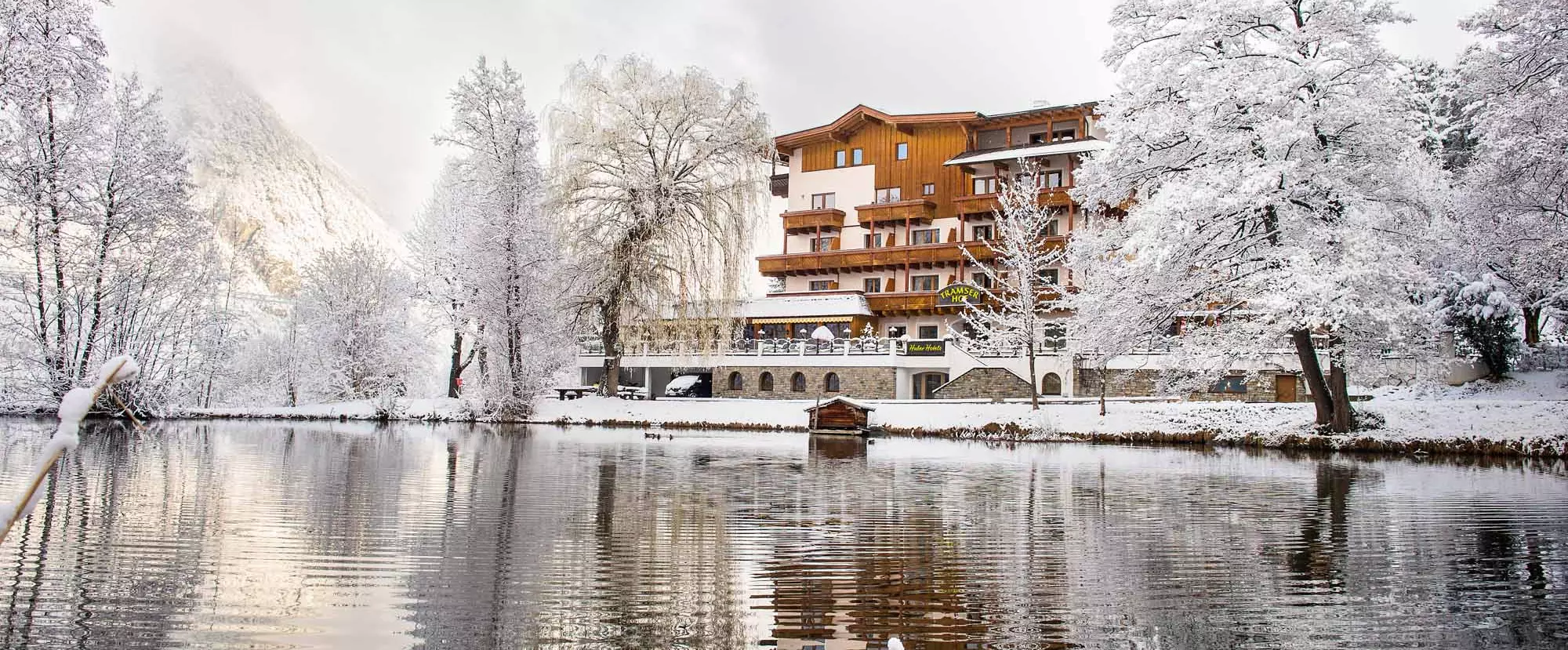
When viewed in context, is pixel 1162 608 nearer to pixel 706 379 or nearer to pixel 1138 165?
pixel 1138 165

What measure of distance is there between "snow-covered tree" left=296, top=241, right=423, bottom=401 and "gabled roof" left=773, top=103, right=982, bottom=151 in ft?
81.9

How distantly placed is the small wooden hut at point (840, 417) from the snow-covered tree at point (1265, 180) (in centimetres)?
933

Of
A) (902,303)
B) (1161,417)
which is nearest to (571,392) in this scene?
(902,303)

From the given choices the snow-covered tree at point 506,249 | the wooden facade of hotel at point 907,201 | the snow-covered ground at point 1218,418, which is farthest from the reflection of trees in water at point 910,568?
the wooden facade of hotel at point 907,201

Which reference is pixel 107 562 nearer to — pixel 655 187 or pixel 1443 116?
pixel 655 187

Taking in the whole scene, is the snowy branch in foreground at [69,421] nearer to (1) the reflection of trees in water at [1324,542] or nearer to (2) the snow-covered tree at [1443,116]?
(1) the reflection of trees in water at [1324,542]

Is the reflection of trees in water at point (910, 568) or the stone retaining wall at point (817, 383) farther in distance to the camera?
the stone retaining wall at point (817, 383)

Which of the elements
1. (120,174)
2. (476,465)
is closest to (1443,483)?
(476,465)

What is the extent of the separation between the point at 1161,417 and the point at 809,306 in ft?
90.4

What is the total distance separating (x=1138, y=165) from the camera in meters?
28.5

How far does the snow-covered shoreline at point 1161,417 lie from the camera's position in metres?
27.0

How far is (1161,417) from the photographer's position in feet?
112

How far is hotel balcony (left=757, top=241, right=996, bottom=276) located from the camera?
59.8 metres

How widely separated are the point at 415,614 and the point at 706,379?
48937 millimetres
